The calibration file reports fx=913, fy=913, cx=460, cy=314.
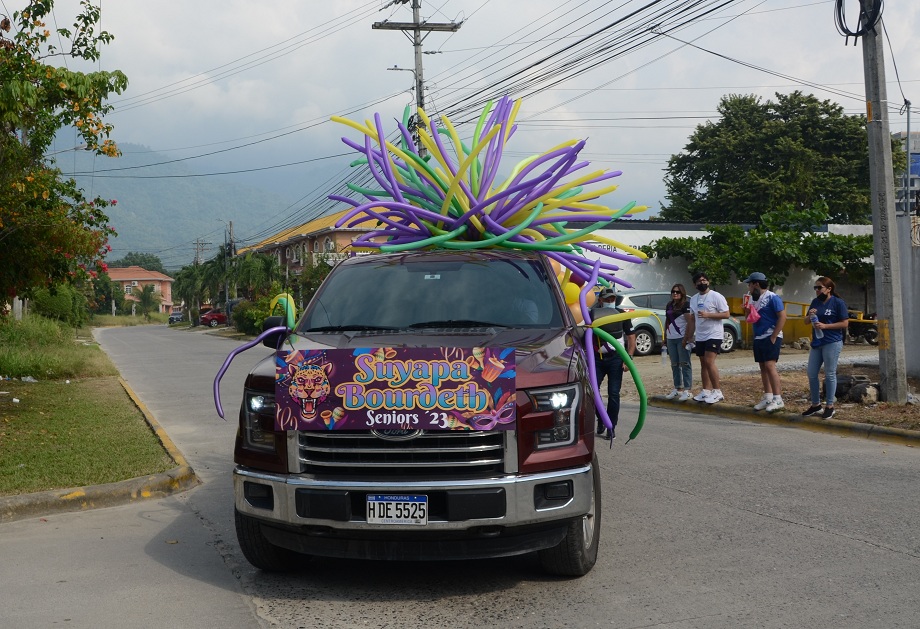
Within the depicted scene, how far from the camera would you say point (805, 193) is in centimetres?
4519

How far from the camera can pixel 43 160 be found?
561 inches

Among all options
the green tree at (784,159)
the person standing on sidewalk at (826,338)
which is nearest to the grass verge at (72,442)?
the person standing on sidewalk at (826,338)

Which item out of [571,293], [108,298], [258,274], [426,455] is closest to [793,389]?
[571,293]

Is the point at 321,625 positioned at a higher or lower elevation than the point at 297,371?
lower

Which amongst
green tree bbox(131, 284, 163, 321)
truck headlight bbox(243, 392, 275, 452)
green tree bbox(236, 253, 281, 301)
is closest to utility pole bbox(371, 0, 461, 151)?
truck headlight bbox(243, 392, 275, 452)

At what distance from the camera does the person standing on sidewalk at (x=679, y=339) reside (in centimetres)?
1327

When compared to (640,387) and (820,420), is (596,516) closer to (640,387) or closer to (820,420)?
(640,387)

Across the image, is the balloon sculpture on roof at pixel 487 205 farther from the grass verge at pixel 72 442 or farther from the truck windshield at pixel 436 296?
the grass verge at pixel 72 442

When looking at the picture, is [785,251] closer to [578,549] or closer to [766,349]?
[766,349]

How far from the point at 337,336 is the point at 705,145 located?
45636mm

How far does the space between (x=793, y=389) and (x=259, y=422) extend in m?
10.9

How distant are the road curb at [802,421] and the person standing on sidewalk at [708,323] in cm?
29

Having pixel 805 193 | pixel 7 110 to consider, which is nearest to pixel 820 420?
pixel 7 110

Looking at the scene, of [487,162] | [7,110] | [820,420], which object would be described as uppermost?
[7,110]
